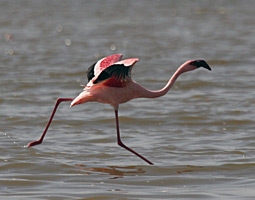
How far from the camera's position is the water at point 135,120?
834 cm

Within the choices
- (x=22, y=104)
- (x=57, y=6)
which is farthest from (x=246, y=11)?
(x=22, y=104)

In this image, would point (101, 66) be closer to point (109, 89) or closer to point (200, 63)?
point (109, 89)

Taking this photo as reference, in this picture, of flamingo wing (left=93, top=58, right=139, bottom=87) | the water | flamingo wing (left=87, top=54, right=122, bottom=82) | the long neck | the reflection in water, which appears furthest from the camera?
the long neck

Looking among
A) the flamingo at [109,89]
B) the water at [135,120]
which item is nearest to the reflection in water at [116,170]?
the water at [135,120]

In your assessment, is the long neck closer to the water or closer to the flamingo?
the flamingo

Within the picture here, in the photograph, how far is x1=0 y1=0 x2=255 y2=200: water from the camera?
834cm

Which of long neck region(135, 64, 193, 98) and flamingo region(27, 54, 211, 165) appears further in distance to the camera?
long neck region(135, 64, 193, 98)

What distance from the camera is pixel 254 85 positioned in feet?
47.4

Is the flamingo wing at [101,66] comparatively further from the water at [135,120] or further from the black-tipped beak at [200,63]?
the water at [135,120]

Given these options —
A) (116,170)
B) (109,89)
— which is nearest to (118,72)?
(109,89)

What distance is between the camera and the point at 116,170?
895 centimetres

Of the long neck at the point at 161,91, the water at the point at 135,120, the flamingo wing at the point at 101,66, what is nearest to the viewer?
the water at the point at 135,120

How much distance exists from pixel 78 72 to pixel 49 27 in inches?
385

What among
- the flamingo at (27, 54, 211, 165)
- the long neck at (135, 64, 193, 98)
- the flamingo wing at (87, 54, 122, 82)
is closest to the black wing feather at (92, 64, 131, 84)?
the flamingo at (27, 54, 211, 165)
